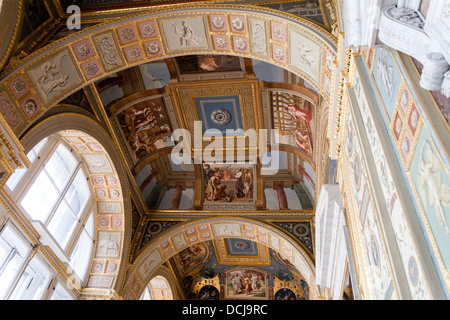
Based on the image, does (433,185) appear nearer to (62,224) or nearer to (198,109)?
(198,109)

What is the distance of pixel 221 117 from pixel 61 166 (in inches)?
195

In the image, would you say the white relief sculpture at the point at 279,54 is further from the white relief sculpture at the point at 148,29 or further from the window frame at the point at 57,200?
the window frame at the point at 57,200

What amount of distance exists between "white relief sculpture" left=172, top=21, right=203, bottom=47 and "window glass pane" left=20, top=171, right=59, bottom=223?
4.94m

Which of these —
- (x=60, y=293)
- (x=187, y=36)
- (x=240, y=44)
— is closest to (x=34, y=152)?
(x=60, y=293)

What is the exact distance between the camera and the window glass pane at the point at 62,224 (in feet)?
33.9

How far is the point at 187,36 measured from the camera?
28.4 feet

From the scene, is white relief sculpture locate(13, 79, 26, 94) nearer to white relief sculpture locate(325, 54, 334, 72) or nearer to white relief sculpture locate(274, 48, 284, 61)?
white relief sculpture locate(274, 48, 284, 61)

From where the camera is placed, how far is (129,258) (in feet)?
41.8

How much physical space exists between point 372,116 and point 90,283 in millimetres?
10230

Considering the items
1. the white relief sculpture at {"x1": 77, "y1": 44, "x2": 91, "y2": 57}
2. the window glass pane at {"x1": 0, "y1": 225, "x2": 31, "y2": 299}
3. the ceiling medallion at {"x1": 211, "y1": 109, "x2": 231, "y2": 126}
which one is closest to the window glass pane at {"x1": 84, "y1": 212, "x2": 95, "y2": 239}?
the window glass pane at {"x1": 0, "y1": 225, "x2": 31, "y2": 299}

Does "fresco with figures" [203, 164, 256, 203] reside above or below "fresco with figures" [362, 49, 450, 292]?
above

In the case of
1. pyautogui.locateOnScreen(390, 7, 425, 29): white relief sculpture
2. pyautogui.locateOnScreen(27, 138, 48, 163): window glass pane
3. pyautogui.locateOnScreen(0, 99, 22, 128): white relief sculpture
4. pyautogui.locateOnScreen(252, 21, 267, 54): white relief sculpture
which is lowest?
pyautogui.locateOnScreen(390, 7, 425, 29): white relief sculpture

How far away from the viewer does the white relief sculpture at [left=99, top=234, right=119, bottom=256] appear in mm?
12344
